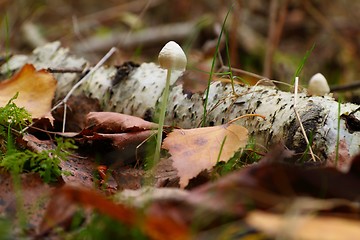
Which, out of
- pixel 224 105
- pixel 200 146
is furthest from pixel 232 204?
pixel 224 105

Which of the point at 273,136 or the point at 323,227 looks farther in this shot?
the point at 273,136

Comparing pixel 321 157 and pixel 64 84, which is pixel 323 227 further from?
pixel 64 84

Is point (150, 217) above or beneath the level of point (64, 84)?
beneath

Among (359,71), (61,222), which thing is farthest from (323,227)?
(359,71)

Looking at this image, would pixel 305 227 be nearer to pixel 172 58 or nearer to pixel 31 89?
pixel 172 58

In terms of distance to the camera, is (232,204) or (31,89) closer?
(232,204)

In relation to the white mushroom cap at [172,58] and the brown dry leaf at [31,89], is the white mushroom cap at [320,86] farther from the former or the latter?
the brown dry leaf at [31,89]
